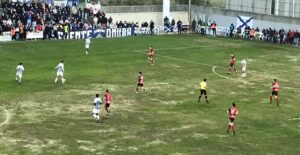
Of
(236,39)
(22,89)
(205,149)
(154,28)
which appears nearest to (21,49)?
(22,89)

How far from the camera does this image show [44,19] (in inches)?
2751

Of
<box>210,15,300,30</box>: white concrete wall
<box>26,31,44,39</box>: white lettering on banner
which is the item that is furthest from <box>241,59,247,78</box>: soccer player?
<box>210,15,300,30</box>: white concrete wall

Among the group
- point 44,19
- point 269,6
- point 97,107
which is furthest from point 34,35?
point 269,6

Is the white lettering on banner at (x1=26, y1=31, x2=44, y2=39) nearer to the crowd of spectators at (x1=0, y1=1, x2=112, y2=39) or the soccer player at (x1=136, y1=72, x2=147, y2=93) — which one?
the crowd of spectators at (x1=0, y1=1, x2=112, y2=39)

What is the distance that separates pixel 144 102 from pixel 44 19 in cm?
3272

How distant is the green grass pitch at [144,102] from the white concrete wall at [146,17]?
52.9 feet

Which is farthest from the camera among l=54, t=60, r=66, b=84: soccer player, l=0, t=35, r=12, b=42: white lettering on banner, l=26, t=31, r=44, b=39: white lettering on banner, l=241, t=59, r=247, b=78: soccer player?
l=26, t=31, r=44, b=39: white lettering on banner

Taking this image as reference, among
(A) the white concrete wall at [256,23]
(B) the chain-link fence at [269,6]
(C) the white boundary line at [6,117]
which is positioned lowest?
(C) the white boundary line at [6,117]

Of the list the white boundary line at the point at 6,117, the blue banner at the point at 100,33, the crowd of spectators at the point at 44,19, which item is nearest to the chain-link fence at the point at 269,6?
the blue banner at the point at 100,33

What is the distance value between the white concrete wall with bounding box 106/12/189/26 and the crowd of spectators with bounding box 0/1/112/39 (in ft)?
18.5

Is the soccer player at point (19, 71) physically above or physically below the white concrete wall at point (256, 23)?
below

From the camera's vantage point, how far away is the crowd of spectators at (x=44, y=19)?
6619 cm

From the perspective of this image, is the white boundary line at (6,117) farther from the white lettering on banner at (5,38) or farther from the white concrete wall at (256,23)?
the white concrete wall at (256,23)

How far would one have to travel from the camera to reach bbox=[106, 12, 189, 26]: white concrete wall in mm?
83088
